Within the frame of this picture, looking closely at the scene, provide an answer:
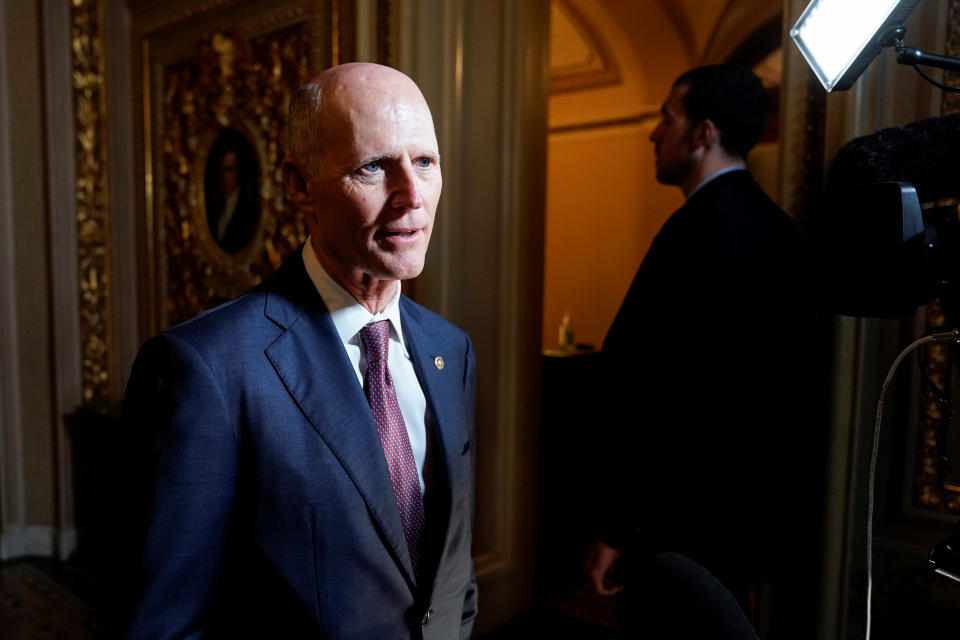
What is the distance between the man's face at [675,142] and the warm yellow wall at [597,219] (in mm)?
3765

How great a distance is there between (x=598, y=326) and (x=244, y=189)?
12.6 feet

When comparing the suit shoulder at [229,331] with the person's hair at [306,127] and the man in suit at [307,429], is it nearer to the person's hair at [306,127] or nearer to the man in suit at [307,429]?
the man in suit at [307,429]

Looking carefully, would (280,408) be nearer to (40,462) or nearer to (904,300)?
(904,300)

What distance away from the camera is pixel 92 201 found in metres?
3.71

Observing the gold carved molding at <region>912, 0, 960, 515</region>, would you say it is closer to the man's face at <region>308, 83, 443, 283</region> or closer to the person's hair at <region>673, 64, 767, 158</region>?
the person's hair at <region>673, 64, 767, 158</region>

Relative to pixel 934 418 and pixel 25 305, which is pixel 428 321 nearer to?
pixel 934 418

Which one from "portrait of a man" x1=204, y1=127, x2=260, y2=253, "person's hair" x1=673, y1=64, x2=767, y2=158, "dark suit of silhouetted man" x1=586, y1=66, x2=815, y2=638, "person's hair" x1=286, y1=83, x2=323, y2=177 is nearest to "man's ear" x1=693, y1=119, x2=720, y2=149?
"person's hair" x1=673, y1=64, x2=767, y2=158

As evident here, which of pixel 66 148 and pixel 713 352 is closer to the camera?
pixel 713 352

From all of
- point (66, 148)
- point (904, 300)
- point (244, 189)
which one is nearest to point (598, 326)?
point (244, 189)

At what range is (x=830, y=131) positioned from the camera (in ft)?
5.91

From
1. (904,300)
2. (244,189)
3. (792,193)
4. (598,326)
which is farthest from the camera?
(598,326)

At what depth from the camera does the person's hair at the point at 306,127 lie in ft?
3.49

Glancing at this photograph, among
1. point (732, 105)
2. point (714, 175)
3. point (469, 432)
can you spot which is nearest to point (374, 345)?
point (469, 432)

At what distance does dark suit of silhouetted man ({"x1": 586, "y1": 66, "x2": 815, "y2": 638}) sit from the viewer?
171 centimetres
